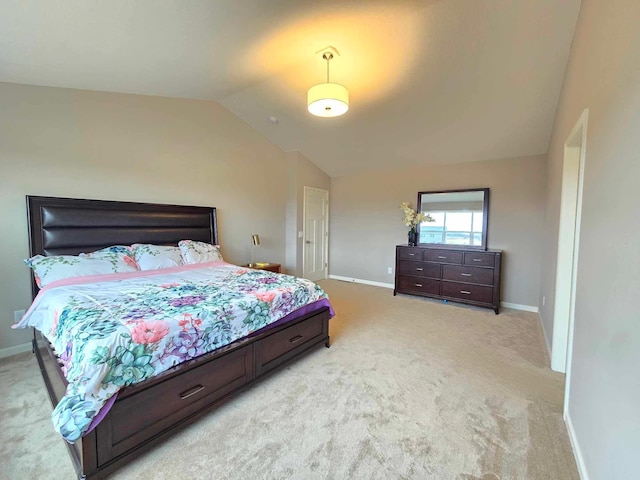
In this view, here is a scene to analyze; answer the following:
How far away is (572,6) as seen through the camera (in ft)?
6.95

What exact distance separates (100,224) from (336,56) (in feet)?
10.3

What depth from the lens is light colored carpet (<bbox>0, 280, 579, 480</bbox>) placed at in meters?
1.51

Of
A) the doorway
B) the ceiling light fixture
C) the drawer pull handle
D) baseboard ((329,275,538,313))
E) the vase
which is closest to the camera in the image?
the drawer pull handle

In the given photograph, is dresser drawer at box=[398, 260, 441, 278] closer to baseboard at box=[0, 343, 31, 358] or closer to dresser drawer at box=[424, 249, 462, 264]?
dresser drawer at box=[424, 249, 462, 264]

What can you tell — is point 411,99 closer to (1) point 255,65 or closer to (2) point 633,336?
(1) point 255,65

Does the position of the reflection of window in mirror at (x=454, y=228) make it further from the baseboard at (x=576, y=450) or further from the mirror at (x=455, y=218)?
the baseboard at (x=576, y=450)

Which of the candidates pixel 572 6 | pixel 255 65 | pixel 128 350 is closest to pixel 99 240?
pixel 128 350

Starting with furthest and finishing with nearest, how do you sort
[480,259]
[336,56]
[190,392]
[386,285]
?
[386,285]
[480,259]
[336,56]
[190,392]

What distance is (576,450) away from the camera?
5.17 ft

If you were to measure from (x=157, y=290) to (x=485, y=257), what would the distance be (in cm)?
420

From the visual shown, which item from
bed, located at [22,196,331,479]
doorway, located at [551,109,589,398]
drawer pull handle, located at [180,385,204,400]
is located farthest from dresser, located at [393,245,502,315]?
drawer pull handle, located at [180,385,204,400]

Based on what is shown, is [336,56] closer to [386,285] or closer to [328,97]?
[328,97]

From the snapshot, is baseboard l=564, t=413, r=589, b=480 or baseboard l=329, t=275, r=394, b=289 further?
baseboard l=329, t=275, r=394, b=289

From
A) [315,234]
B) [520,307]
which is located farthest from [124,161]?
[520,307]
